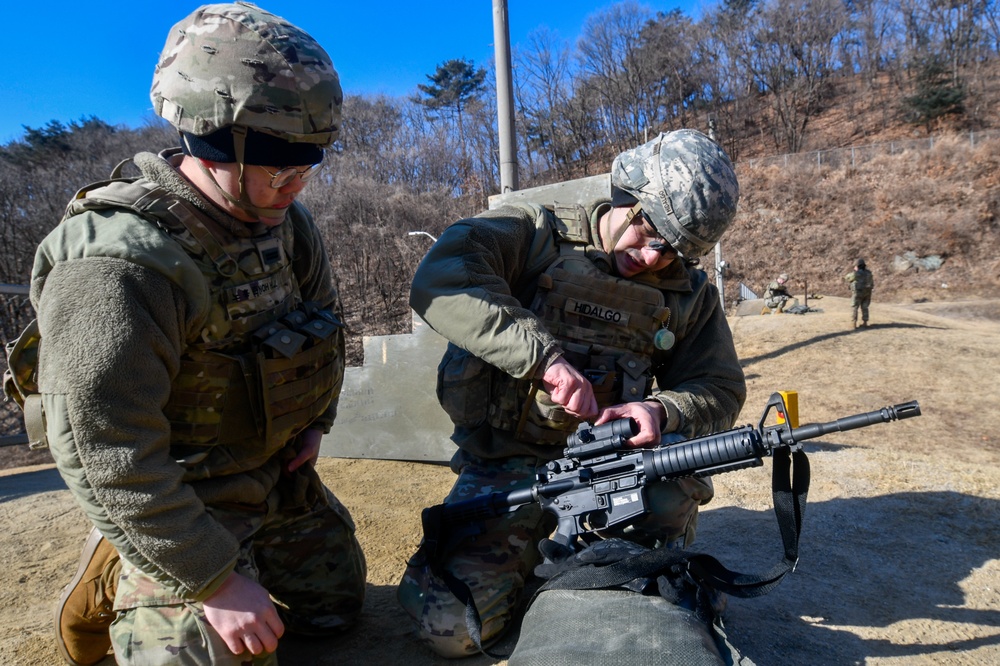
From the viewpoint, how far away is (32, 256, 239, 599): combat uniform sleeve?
5.61ft

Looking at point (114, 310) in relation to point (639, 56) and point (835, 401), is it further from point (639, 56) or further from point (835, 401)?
point (639, 56)

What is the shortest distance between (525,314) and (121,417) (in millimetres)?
A: 1318

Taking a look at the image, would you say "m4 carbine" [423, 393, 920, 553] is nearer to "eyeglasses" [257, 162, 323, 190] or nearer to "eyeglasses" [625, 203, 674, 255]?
"eyeglasses" [625, 203, 674, 255]

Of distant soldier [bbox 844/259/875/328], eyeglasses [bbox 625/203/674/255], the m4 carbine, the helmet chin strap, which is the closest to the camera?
the helmet chin strap

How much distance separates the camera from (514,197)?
203 inches

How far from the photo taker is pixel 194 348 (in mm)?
2062

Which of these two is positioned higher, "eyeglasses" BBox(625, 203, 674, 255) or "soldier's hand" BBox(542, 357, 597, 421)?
"eyeglasses" BBox(625, 203, 674, 255)

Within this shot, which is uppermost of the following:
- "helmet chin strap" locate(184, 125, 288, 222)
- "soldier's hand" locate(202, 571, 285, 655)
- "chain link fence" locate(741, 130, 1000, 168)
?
"chain link fence" locate(741, 130, 1000, 168)

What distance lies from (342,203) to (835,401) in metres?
16.8

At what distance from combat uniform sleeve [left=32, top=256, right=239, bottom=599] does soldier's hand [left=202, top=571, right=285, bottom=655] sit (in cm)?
6

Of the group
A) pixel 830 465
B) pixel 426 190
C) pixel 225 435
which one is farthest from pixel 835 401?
pixel 426 190

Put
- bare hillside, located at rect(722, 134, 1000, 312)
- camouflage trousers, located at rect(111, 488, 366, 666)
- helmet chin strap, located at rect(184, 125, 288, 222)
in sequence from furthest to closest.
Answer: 1. bare hillside, located at rect(722, 134, 1000, 312)
2. camouflage trousers, located at rect(111, 488, 366, 666)
3. helmet chin strap, located at rect(184, 125, 288, 222)

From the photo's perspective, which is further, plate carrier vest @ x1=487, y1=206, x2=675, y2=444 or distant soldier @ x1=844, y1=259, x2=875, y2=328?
distant soldier @ x1=844, y1=259, x2=875, y2=328

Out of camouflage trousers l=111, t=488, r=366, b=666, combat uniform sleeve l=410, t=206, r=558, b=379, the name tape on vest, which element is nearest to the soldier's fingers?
camouflage trousers l=111, t=488, r=366, b=666
